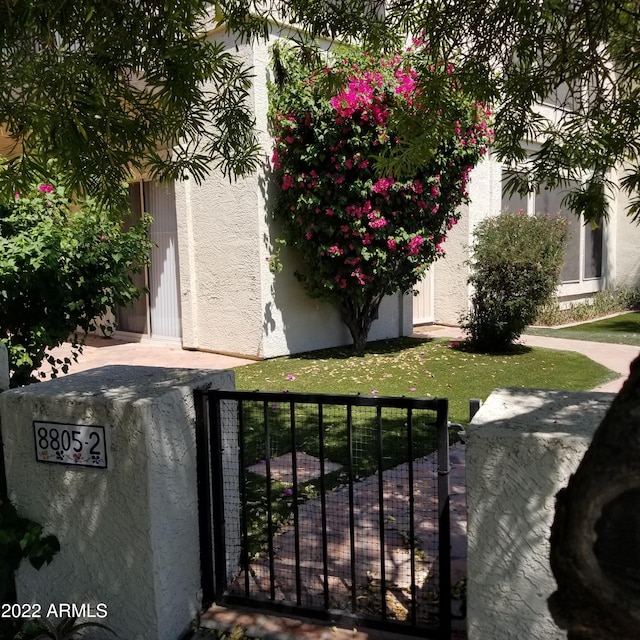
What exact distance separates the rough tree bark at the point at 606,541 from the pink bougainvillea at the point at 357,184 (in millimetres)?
7665

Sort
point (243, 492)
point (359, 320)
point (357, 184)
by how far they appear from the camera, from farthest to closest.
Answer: point (359, 320), point (357, 184), point (243, 492)

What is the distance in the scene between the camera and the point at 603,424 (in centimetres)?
101

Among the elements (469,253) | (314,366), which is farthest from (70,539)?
(469,253)

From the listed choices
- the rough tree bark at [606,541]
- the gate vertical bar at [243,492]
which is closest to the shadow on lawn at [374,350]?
the gate vertical bar at [243,492]

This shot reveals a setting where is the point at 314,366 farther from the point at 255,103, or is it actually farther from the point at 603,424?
the point at 603,424

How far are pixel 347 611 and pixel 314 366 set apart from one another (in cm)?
607

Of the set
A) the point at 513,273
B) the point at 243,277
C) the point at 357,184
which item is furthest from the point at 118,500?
the point at 513,273

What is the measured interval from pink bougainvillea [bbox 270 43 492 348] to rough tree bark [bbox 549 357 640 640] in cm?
766

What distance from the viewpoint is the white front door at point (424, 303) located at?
13.5 meters

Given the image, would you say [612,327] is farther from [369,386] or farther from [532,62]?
[532,62]

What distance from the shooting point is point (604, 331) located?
42.0 feet

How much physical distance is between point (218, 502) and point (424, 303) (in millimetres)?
10940

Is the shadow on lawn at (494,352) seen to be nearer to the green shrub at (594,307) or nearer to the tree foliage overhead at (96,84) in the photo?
the green shrub at (594,307)

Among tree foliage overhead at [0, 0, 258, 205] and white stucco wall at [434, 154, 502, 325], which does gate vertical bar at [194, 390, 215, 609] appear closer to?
tree foliage overhead at [0, 0, 258, 205]
